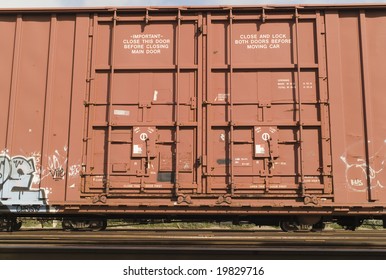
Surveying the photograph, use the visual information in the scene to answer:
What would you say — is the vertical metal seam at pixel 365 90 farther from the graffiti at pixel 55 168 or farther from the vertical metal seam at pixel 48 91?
the vertical metal seam at pixel 48 91

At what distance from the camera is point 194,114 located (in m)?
7.01

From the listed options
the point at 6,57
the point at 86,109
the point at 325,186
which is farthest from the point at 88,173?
the point at 325,186

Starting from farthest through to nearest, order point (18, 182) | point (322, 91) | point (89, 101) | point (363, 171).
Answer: point (89, 101) → point (322, 91) → point (18, 182) → point (363, 171)

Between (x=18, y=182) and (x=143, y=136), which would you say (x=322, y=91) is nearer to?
(x=143, y=136)

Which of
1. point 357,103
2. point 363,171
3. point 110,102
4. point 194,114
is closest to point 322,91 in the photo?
point 357,103

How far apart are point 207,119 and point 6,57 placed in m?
4.26

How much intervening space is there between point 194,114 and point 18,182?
11.8 feet

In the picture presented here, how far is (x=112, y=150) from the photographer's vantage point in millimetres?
6953

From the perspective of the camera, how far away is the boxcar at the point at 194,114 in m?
6.74

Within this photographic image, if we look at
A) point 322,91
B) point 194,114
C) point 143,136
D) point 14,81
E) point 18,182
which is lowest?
point 18,182

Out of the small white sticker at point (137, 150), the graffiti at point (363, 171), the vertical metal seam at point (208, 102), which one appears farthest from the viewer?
the small white sticker at point (137, 150)

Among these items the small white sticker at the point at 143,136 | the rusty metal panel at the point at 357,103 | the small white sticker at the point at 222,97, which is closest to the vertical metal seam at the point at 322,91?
the rusty metal panel at the point at 357,103

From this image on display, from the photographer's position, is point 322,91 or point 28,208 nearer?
point 28,208

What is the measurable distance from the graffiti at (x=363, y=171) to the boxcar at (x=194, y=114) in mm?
19
